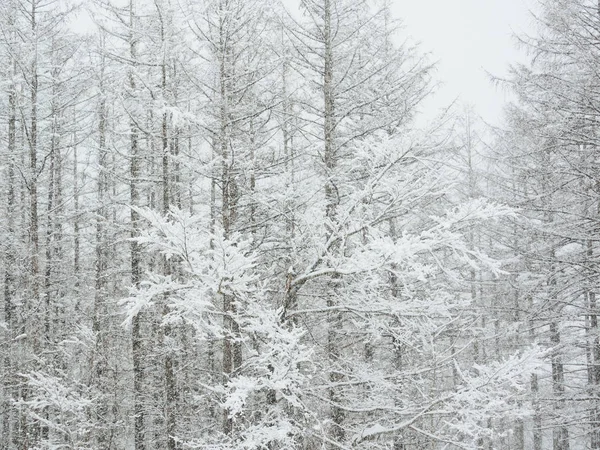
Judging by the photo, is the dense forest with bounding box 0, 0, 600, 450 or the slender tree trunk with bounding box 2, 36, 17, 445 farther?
the slender tree trunk with bounding box 2, 36, 17, 445

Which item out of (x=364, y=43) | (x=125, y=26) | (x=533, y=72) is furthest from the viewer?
(x=125, y=26)

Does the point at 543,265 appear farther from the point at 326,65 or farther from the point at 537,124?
the point at 326,65

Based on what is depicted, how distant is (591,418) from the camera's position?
9.20 metres

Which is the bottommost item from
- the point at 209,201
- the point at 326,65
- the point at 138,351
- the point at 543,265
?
the point at 138,351

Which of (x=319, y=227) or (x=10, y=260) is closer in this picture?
(x=319, y=227)

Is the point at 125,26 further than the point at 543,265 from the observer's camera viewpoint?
Yes

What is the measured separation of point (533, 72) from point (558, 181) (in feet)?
8.86

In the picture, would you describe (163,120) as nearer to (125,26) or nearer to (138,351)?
(125,26)

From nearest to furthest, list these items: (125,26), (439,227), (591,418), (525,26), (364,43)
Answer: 1. (439,227)
2. (591,418)
3. (364,43)
4. (525,26)
5. (125,26)

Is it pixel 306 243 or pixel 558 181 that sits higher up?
pixel 558 181

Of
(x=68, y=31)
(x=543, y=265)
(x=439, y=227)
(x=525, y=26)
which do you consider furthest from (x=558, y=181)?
(x=68, y=31)

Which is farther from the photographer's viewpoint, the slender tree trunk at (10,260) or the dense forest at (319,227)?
the slender tree trunk at (10,260)

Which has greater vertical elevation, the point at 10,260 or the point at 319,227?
the point at 319,227

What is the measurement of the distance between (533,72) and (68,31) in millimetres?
10800
